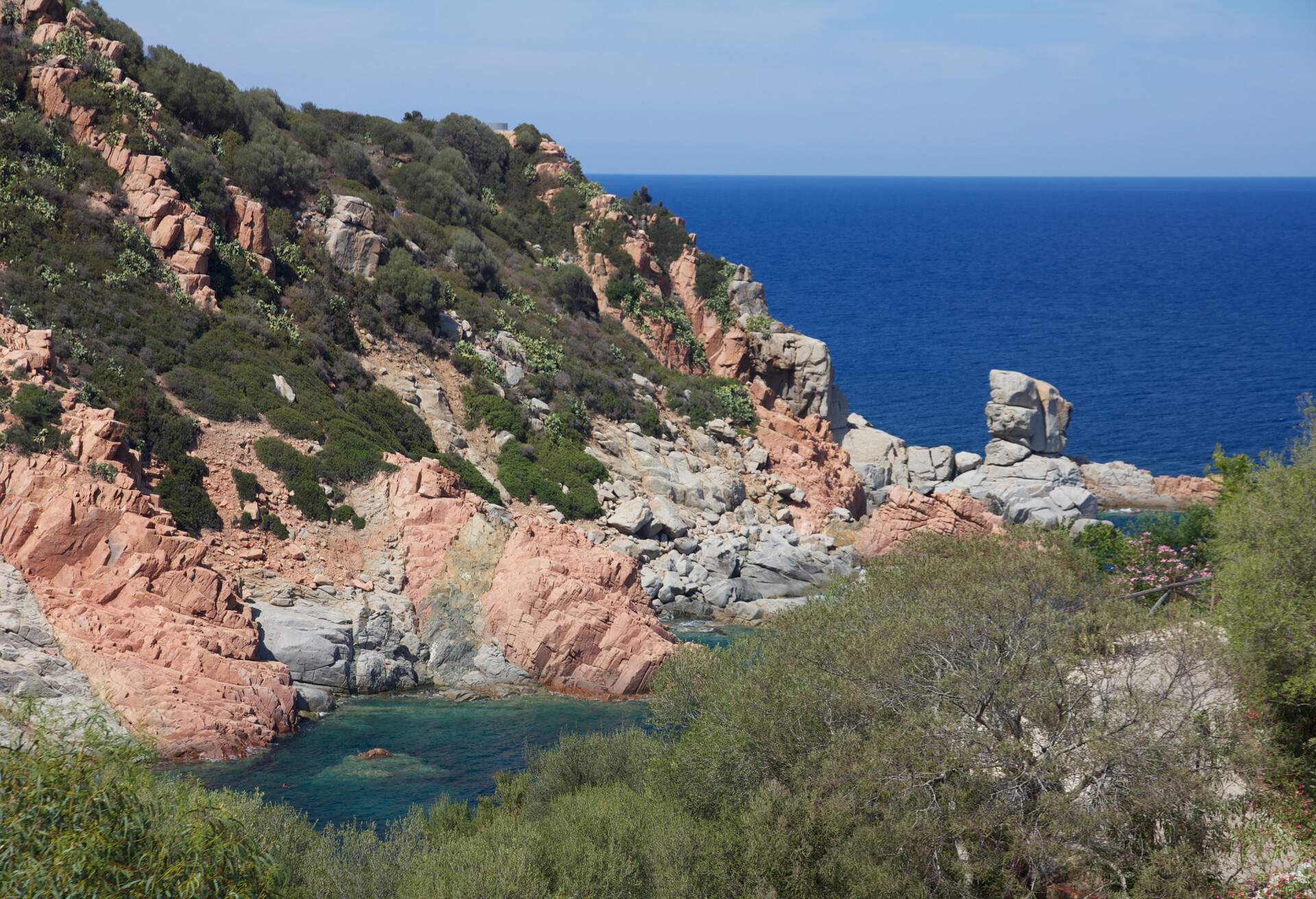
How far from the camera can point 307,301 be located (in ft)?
165

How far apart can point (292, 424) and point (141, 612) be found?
12085mm

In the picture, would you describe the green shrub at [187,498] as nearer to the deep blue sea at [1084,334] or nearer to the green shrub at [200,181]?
the green shrub at [200,181]

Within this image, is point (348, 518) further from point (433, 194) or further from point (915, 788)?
point (433, 194)

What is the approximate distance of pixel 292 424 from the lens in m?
43.0

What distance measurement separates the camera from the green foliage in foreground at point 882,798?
17.0 m

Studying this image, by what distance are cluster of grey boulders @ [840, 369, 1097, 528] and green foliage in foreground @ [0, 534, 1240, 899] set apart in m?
40.7

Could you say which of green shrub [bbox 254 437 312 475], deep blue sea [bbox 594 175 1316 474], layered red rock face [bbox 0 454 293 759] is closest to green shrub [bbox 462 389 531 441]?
green shrub [bbox 254 437 312 475]

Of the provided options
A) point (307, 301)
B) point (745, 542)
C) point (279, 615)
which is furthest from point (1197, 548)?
point (307, 301)

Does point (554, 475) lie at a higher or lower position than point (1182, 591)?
lower

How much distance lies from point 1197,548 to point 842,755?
24411 millimetres

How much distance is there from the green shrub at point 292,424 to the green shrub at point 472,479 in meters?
5.38

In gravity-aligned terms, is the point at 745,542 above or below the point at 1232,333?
below

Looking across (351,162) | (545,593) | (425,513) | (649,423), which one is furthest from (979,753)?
(351,162)

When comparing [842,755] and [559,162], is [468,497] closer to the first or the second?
[842,755]
